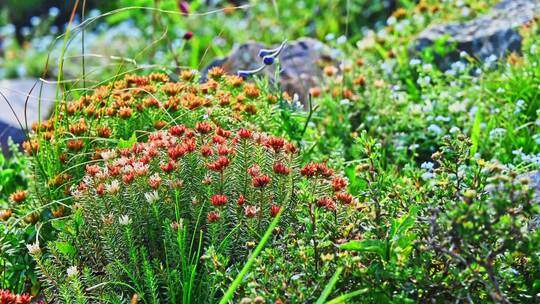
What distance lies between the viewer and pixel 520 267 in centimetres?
271

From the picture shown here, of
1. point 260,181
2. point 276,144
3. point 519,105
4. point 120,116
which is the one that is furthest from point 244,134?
point 519,105

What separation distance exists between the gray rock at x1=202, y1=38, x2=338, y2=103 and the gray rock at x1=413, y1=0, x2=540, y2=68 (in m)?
0.69

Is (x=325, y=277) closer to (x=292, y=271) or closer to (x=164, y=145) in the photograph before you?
(x=292, y=271)

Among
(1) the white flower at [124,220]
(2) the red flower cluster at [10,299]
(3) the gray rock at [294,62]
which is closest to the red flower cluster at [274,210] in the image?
(1) the white flower at [124,220]

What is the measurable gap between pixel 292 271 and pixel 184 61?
187 inches

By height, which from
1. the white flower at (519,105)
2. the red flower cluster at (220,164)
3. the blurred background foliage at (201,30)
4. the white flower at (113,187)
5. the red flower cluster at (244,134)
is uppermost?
the red flower cluster at (244,134)

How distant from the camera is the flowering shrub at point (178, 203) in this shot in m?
2.78

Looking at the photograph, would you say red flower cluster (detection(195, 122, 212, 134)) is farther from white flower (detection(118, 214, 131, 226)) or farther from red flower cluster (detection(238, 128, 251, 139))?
white flower (detection(118, 214, 131, 226))

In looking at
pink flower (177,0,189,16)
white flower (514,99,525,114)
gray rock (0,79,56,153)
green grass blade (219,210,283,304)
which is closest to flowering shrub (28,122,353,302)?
green grass blade (219,210,283,304)

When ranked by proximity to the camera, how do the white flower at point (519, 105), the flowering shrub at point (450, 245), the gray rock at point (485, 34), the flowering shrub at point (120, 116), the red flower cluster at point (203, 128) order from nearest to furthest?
1. the flowering shrub at point (450, 245)
2. the red flower cluster at point (203, 128)
3. the flowering shrub at point (120, 116)
4. the white flower at point (519, 105)
5. the gray rock at point (485, 34)

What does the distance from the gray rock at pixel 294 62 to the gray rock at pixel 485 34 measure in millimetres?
691

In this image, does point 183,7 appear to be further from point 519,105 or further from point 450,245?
point 450,245

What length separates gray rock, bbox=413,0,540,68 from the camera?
5.34 meters

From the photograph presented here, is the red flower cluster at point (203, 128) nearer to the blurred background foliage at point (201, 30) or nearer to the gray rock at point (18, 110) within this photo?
the gray rock at point (18, 110)
